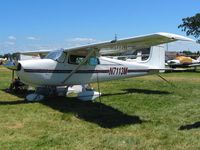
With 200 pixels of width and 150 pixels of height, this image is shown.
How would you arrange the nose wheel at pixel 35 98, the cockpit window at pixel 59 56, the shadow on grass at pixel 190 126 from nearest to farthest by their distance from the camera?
1. the shadow on grass at pixel 190 126
2. the nose wheel at pixel 35 98
3. the cockpit window at pixel 59 56

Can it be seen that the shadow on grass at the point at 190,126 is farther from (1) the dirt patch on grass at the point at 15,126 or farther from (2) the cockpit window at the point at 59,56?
(2) the cockpit window at the point at 59,56

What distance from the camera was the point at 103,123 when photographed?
28.8ft

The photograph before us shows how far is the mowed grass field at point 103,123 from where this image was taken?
6895 mm

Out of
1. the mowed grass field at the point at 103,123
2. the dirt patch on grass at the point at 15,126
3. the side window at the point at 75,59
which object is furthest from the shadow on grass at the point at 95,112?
the dirt patch on grass at the point at 15,126

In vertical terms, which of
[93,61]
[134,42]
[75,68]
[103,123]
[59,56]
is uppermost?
[134,42]

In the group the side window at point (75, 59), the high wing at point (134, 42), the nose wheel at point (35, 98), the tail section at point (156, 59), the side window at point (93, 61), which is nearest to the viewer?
the high wing at point (134, 42)

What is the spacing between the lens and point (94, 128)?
26.8ft

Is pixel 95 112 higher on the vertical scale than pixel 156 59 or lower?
lower

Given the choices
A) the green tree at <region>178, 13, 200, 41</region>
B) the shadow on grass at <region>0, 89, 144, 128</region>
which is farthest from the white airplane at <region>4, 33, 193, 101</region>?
the green tree at <region>178, 13, 200, 41</region>

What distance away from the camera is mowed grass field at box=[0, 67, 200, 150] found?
22.6ft

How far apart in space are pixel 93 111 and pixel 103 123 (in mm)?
1797

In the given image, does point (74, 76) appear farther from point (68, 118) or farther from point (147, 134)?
point (147, 134)

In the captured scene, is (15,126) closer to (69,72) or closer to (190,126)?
(190,126)

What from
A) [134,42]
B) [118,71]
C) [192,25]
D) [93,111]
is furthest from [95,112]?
[192,25]
